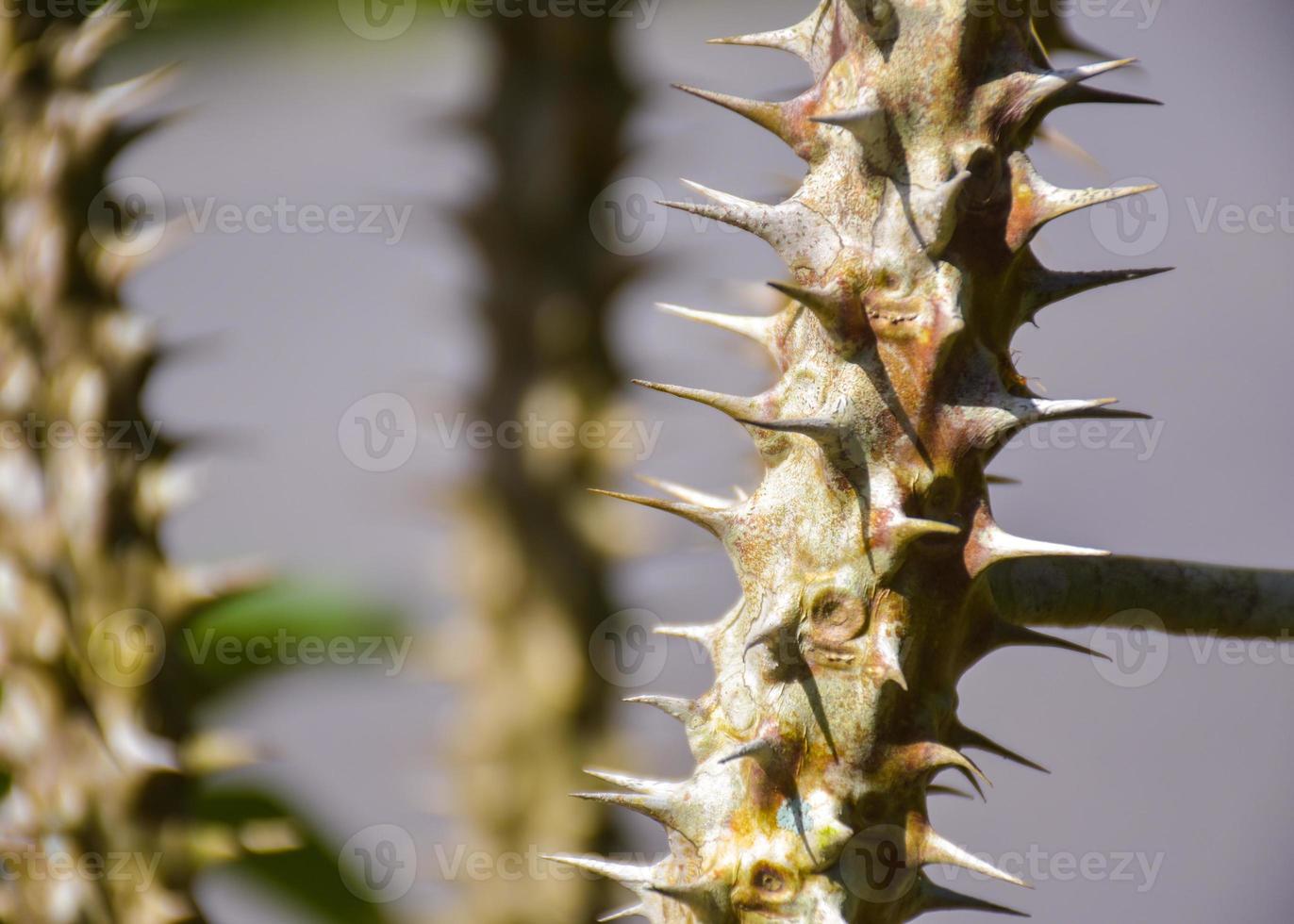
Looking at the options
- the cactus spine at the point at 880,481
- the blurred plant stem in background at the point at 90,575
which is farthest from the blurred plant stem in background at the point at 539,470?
the cactus spine at the point at 880,481

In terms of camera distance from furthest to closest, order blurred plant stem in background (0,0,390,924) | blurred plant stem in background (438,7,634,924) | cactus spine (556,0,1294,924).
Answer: blurred plant stem in background (438,7,634,924) < blurred plant stem in background (0,0,390,924) < cactus spine (556,0,1294,924)

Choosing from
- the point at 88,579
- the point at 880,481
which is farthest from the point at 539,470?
the point at 880,481

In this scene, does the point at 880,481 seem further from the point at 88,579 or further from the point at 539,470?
the point at 539,470

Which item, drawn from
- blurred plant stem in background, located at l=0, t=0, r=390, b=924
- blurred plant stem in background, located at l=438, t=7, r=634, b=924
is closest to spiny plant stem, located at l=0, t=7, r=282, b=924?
blurred plant stem in background, located at l=0, t=0, r=390, b=924

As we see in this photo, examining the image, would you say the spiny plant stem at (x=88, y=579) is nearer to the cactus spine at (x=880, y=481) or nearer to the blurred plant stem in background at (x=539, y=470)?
the cactus spine at (x=880, y=481)

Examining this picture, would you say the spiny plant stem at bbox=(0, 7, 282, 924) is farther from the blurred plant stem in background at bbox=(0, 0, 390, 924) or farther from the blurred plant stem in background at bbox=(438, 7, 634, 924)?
the blurred plant stem in background at bbox=(438, 7, 634, 924)

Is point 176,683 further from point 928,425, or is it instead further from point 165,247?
point 928,425
